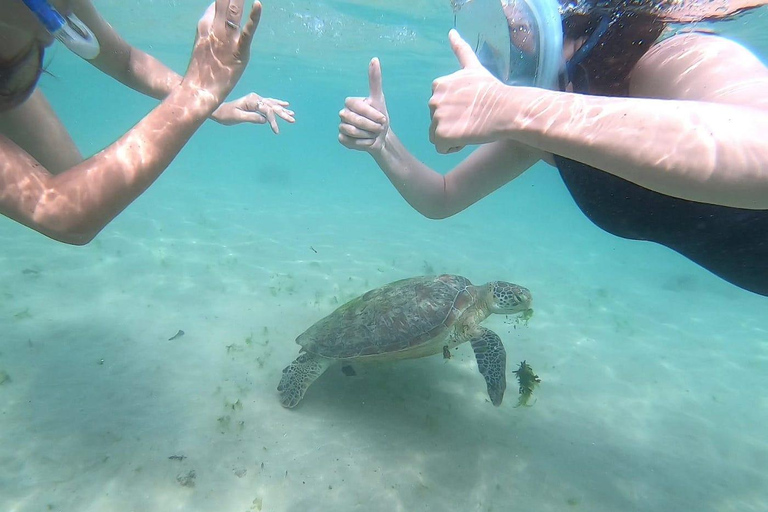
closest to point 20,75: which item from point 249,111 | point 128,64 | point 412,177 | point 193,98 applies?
point 193,98

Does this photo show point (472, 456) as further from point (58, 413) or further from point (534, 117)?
point (58, 413)

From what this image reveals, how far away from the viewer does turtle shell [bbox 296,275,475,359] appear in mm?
3998

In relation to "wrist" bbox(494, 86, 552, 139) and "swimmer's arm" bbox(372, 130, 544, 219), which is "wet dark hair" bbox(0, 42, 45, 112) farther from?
"wrist" bbox(494, 86, 552, 139)

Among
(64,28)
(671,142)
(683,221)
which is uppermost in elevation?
(64,28)

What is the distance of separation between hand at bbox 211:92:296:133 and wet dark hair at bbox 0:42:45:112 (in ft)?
4.29

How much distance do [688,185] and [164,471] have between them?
3819 millimetres

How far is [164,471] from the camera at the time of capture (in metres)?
3.08

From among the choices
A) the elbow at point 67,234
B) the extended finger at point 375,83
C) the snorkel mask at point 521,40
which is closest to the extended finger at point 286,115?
the extended finger at point 375,83

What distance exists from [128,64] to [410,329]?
3553 mm

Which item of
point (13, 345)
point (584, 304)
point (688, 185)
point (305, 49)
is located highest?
point (305, 49)

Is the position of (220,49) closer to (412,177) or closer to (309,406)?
(412,177)

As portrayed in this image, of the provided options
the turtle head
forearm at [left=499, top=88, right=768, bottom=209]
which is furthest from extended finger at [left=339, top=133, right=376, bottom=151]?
the turtle head

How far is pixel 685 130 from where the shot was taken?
3.74 ft

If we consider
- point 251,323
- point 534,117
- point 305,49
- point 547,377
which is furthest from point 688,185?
point 305,49
